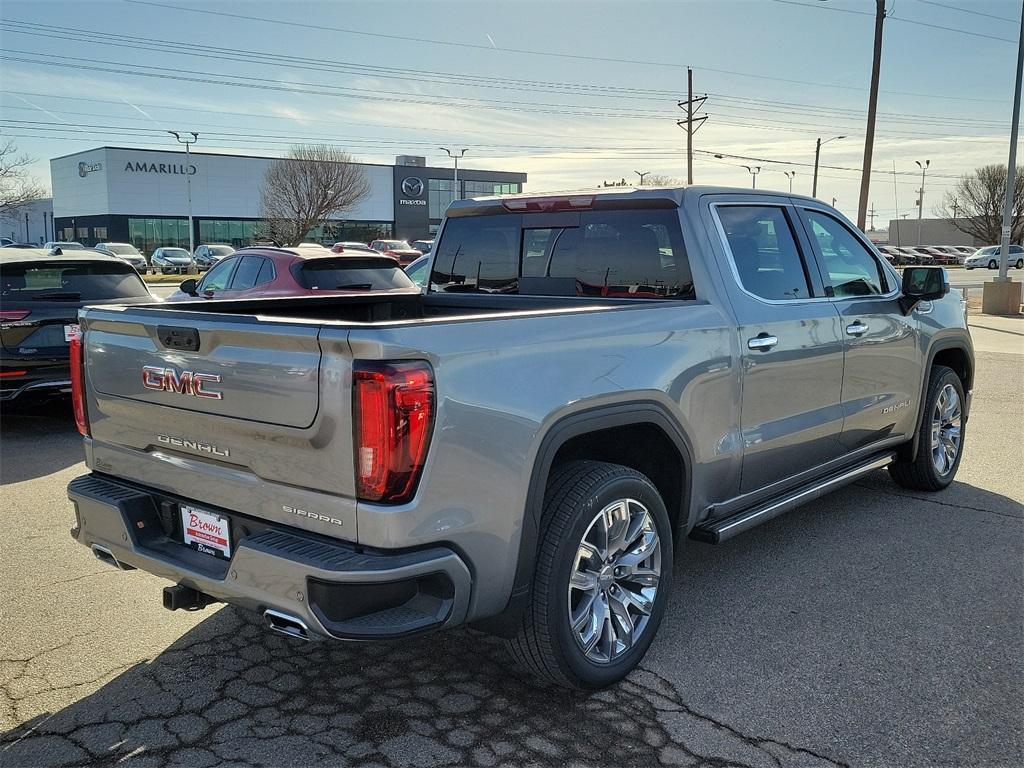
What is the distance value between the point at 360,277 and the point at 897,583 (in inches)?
266

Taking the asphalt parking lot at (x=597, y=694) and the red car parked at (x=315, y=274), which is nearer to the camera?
the asphalt parking lot at (x=597, y=694)

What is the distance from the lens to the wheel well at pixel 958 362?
6016 mm

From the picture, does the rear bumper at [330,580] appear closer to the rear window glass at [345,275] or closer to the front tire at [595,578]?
the front tire at [595,578]

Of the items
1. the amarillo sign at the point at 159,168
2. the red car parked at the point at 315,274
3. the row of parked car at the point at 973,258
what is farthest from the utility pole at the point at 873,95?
the amarillo sign at the point at 159,168

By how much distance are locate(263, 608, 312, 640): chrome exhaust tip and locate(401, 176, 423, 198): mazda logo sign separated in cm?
7813

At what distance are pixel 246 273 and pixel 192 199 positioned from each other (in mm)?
65151

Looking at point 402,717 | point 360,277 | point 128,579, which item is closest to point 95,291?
point 360,277

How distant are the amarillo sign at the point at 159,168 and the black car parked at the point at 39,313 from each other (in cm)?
6467

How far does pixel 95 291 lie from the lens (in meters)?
8.20

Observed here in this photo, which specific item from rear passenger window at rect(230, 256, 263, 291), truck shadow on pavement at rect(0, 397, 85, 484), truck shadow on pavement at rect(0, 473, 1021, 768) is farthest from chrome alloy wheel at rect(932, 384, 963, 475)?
rear passenger window at rect(230, 256, 263, 291)

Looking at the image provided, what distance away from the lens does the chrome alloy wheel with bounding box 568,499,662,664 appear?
10.6ft

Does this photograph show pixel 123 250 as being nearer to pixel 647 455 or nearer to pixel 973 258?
pixel 647 455

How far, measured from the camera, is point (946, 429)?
19.8ft

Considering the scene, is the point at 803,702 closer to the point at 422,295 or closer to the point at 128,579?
the point at 422,295
